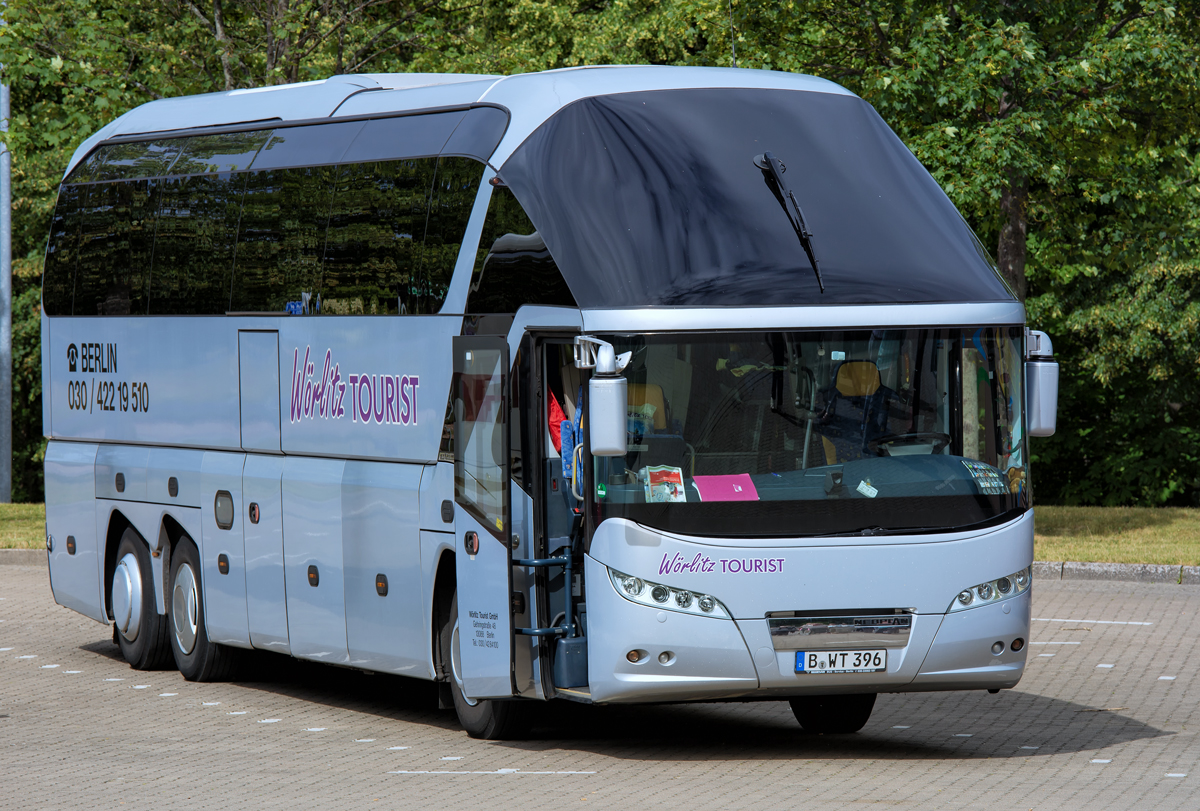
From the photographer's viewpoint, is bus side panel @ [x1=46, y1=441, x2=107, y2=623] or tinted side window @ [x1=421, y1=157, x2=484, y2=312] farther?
bus side panel @ [x1=46, y1=441, x2=107, y2=623]

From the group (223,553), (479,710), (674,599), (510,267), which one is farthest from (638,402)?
(223,553)

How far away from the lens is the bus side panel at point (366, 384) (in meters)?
11.3

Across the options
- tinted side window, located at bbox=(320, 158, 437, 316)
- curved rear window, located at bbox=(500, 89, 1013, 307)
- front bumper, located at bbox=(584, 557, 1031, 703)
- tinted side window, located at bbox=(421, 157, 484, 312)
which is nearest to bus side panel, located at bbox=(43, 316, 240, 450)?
tinted side window, located at bbox=(320, 158, 437, 316)

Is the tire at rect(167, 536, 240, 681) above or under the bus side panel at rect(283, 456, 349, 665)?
under

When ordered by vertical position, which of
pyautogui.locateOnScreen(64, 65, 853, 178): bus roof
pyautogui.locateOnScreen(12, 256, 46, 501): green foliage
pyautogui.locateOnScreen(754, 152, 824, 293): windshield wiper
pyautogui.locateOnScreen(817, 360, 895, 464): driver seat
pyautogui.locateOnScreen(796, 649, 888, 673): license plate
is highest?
pyautogui.locateOnScreen(64, 65, 853, 178): bus roof

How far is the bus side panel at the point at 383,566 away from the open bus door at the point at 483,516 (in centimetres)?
61

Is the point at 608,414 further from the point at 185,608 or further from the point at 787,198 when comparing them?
the point at 185,608

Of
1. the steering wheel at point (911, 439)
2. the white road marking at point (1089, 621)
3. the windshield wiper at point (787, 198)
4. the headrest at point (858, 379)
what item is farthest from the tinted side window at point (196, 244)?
the white road marking at point (1089, 621)

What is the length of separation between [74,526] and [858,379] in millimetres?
8152

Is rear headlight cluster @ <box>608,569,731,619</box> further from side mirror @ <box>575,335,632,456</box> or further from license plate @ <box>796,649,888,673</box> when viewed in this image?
side mirror @ <box>575,335,632,456</box>

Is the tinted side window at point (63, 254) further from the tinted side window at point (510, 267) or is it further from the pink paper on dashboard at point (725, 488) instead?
the pink paper on dashboard at point (725, 488)

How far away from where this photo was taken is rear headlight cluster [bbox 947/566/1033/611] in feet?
32.6

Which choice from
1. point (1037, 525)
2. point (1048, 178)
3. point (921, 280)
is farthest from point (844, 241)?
point (1037, 525)

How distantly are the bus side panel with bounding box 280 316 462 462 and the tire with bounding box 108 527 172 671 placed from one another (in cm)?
264
